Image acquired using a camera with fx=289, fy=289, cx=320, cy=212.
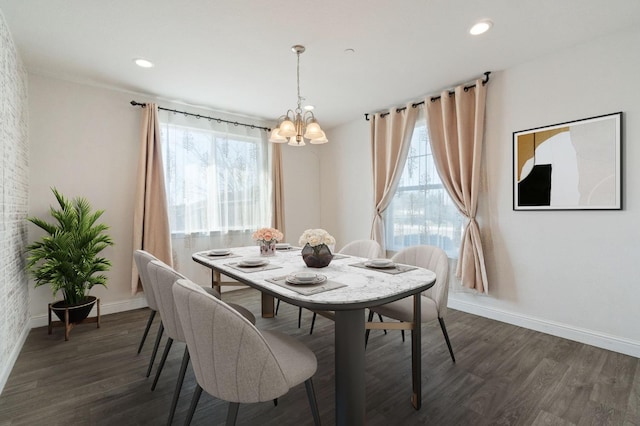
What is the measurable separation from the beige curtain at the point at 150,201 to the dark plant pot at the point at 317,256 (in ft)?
7.69

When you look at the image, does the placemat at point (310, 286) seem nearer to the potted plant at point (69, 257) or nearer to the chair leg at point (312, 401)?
the chair leg at point (312, 401)

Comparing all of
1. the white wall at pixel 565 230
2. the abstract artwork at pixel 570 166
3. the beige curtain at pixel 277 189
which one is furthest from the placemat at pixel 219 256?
the abstract artwork at pixel 570 166

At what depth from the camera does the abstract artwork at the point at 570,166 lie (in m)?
2.37

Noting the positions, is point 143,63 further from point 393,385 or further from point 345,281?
point 393,385

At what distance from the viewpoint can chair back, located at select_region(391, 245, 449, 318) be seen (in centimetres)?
204

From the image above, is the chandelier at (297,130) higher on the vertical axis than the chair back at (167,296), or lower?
higher

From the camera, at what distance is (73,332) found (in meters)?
2.81

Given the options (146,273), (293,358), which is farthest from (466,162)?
(146,273)

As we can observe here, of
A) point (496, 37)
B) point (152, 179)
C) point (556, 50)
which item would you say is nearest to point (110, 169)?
point (152, 179)

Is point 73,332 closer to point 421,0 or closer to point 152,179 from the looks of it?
point 152,179

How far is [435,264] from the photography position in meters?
2.26

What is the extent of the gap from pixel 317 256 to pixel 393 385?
994 mm

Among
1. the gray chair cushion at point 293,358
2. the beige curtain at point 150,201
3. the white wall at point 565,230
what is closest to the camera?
the gray chair cushion at point 293,358

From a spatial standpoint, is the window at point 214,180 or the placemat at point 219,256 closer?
the placemat at point 219,256
